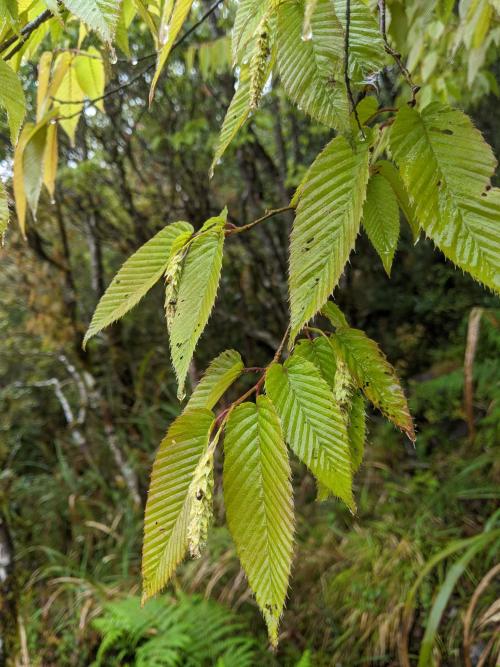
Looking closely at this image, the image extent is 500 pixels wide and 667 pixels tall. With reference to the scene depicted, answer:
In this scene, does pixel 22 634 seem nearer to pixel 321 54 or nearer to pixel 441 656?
pixel 441 656

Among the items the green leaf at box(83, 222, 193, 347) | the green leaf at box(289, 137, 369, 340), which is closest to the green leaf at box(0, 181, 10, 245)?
the green leaf at box(83, 222, 193, 347)

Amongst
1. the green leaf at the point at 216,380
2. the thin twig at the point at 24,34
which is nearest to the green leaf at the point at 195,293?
the green leaf at the point at 216,380

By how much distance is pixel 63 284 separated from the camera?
3613mm

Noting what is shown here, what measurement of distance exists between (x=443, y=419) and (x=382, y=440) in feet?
1.81

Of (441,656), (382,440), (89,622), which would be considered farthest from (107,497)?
(441,656)

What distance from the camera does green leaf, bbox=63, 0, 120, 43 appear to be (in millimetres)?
433

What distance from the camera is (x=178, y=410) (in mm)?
3703

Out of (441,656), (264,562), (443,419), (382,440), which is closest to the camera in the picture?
(264,562)

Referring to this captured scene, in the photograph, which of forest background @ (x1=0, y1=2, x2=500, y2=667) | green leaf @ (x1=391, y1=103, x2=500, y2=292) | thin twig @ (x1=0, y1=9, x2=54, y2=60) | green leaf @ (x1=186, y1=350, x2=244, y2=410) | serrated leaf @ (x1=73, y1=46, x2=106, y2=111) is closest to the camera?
green leaf @ (x1=391, y1=103, x2=500, y2=292)

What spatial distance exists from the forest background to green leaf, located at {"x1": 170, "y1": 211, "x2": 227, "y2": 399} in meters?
0.91

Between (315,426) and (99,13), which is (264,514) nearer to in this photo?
(315,426)

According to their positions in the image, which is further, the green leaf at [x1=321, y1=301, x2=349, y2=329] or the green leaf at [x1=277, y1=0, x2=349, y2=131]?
the green leaf at [x1=321, y1=301, x2=349, y2=329]

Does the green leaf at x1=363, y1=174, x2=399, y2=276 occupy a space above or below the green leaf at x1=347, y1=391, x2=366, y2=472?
above

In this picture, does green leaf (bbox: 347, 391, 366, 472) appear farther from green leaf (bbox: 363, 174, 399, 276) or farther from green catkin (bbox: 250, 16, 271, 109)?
green catkin (bbox: 250, 16, 271, 109)
